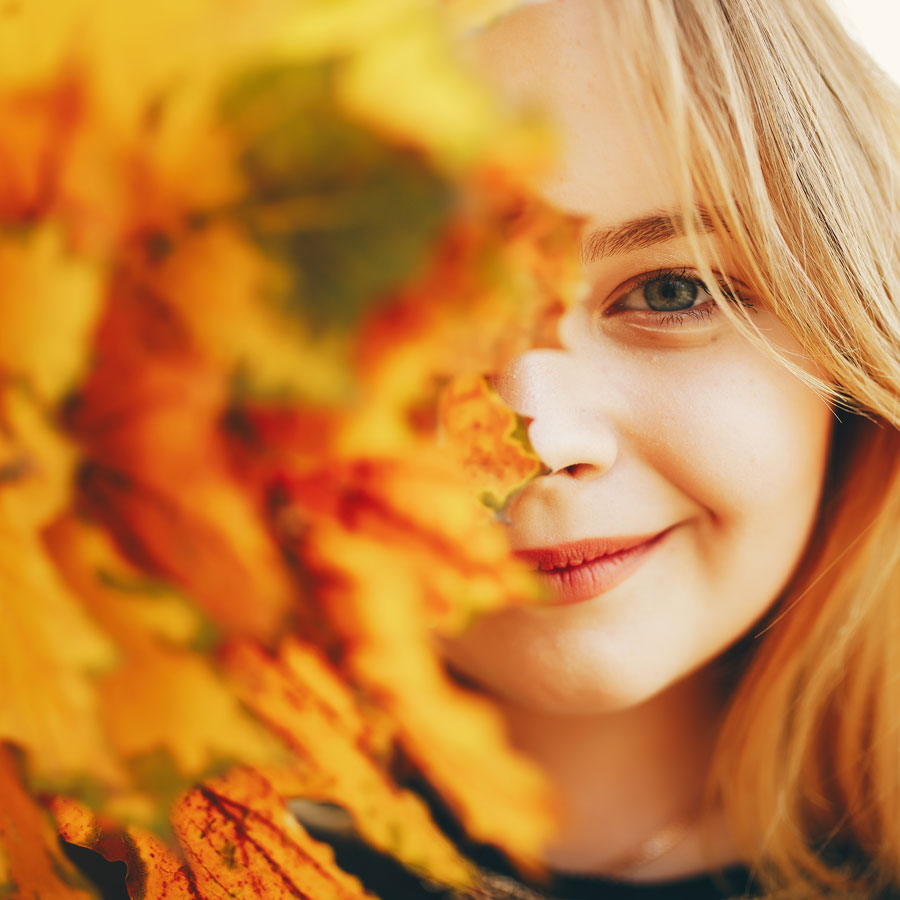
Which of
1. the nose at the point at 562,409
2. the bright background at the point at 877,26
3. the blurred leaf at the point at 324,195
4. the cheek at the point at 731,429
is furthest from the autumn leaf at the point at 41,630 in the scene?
the bright background at the point at 877,26

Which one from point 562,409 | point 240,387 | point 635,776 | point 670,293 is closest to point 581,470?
point 562,409

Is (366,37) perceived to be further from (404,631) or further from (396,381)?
(404,631)

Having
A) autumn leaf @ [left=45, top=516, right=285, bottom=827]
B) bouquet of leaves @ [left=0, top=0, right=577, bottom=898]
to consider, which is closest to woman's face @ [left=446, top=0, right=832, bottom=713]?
bouquet of leaves @ [left=0, top=0, right=577, bottom=898]

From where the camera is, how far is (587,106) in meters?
0.45

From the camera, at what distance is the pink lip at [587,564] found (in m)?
0.53

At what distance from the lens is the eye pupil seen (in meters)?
0.53

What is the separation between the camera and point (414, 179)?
26 cm

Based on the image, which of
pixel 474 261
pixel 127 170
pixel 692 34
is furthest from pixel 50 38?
pixel 692 34

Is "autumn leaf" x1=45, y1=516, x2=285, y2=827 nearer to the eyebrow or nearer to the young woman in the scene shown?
the young woman

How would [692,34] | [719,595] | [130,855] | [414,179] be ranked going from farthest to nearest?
[719,595], [692,34], [130,855], [414,179]

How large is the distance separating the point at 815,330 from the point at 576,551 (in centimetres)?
22

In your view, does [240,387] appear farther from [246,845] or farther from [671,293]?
[671,293]

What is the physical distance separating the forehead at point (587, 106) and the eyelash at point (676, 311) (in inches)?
2.5

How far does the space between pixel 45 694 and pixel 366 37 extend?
0.27 meters
